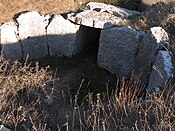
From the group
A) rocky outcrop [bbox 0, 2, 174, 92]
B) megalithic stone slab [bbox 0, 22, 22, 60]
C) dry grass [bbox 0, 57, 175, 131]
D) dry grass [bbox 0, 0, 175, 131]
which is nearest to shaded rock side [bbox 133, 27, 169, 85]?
rocky outcrop [bbox 0, 2, 174, 92]

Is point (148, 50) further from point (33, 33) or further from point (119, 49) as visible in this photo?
point (33, 33)

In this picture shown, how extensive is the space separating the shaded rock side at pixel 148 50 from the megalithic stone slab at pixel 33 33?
2442 mm

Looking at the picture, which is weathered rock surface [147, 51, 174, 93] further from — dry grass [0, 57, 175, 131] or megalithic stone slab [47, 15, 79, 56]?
megalithic stone slab [47, 15, 79, 56]

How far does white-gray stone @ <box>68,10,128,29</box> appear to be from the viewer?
30.4 feet

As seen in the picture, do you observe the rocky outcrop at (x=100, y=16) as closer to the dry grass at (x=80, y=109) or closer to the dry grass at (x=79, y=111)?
the dry grass at (x=80, y=109)

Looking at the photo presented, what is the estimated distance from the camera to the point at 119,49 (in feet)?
29.8

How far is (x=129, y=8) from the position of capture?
37.2 ft

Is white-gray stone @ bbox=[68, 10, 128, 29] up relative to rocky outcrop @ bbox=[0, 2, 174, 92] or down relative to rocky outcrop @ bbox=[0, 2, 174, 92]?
up

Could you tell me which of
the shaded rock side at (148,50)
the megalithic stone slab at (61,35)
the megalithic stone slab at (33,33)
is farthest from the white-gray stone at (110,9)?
the shaded rock side at (148,50)

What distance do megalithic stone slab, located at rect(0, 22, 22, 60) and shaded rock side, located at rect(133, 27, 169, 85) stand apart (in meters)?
2.82

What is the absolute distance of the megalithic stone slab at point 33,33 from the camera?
9.24 metres

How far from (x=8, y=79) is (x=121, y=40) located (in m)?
3.39

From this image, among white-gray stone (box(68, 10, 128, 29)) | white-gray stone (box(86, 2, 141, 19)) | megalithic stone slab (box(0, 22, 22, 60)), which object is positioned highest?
white-gray stone (box(86, 2, 141, 19))

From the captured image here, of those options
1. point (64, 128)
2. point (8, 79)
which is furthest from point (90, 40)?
point (64, 128)
